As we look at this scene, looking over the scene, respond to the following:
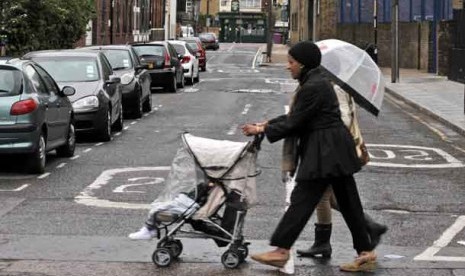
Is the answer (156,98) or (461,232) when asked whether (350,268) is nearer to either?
(461,232)

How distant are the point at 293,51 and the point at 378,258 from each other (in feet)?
6.34

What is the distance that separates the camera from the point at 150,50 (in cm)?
2583

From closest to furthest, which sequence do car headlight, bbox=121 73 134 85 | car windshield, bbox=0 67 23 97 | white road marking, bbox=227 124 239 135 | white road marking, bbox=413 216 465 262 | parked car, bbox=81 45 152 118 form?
white road marking, bbox=413 216 465 262 → car windshield, bbox=0 67 23 97 → white road marking, bbox=227 124 239 135 → car headlight, bbox=121 73 134 85 → parked car, bbox=81 45 152 118

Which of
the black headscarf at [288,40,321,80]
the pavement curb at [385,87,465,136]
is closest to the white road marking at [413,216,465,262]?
the black headscarf at [288,40,321,80]

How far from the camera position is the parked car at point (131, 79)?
18.1m

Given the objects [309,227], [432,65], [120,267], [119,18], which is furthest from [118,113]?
[119,18]

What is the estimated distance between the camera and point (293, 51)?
6414 mm

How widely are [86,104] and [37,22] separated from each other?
12154 mm

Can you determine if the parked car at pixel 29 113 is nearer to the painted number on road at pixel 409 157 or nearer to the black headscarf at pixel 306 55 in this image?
the painted number on road at pixel 409 157

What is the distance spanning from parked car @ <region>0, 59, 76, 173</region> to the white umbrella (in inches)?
190

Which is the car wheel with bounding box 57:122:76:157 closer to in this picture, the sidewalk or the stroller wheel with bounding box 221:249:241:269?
the stroller wheel with bounding box 221:249:241:269

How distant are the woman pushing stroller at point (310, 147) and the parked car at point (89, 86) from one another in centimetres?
798

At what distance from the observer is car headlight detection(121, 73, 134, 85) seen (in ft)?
58.6

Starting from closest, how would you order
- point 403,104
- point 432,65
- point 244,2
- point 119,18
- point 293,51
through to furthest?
point 293,51 → point 403,104 → point 432,65 → point 119,18 → point 244,2
